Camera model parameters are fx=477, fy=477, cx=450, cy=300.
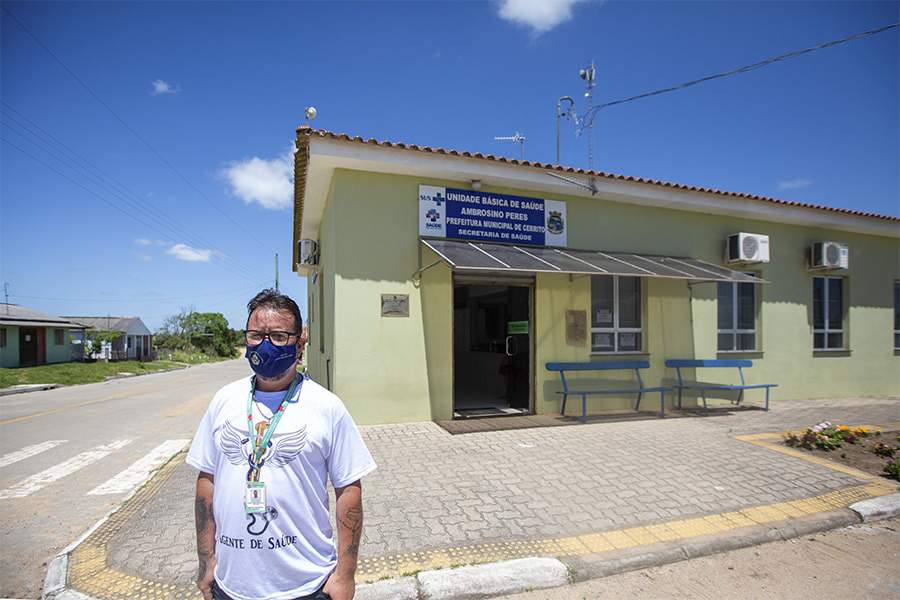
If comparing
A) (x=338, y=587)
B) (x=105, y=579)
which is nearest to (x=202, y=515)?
(x=338, y=587)

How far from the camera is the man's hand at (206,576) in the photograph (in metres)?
1.86

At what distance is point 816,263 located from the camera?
1102cm

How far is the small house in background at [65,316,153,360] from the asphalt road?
104 feet

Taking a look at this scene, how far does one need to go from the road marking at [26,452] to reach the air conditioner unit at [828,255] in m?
15.6

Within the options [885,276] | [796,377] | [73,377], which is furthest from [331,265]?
[73,377]

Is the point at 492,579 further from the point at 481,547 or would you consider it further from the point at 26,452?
the point at 26,452

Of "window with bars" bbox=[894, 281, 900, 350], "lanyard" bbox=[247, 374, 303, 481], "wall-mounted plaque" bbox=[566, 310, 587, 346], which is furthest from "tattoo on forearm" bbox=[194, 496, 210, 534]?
"window with bars" bbox=[894, 281, 900, 350]

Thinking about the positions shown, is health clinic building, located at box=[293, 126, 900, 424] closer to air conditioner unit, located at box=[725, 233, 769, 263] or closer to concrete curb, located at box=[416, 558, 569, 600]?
air conditioner unit, located at box=[725, 233, 769, 263]

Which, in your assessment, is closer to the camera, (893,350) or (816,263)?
(816,263)

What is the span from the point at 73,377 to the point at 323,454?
2676cm

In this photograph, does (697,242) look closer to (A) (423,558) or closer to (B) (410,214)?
(B) (410,214)

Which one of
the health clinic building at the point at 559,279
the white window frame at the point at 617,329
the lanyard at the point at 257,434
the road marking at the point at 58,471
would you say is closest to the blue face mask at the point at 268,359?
the lanyard at the point at 257,434

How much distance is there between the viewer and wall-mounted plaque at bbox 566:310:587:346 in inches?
342

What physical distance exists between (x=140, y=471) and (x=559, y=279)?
22.9ft
